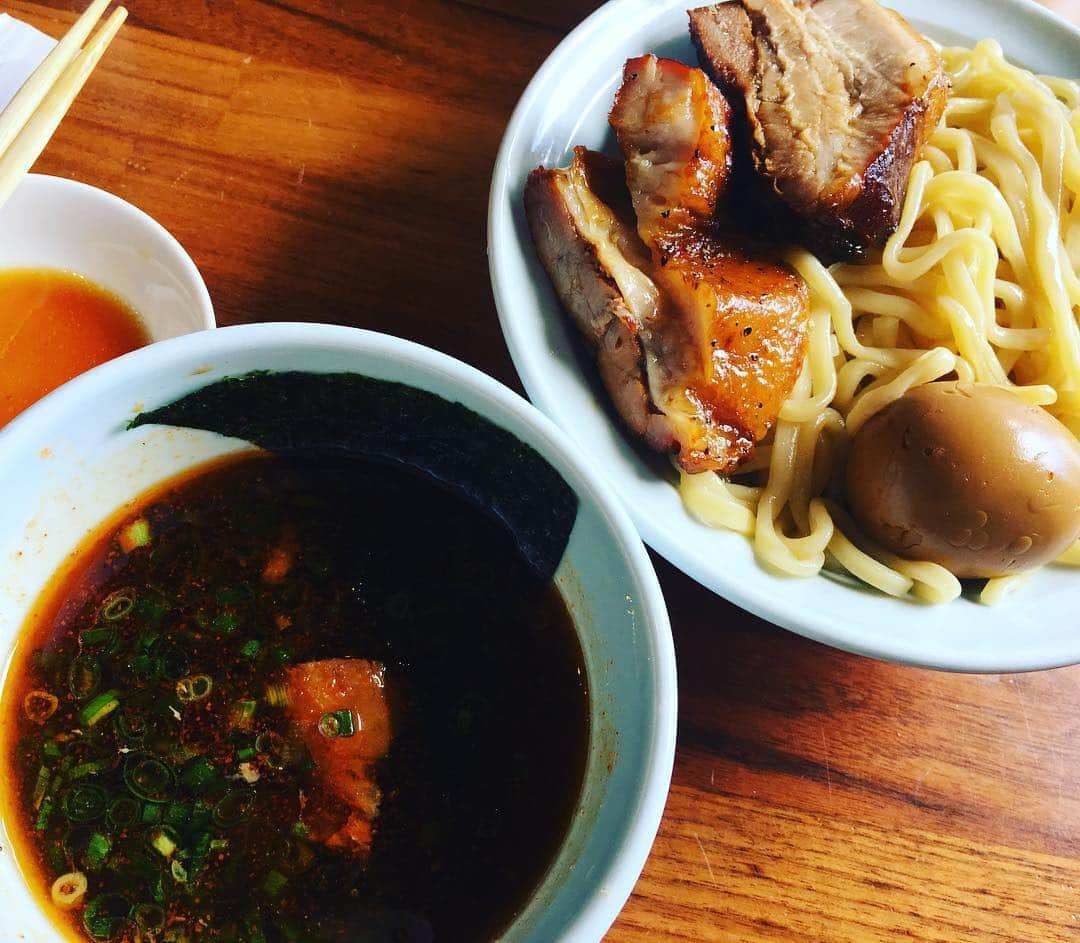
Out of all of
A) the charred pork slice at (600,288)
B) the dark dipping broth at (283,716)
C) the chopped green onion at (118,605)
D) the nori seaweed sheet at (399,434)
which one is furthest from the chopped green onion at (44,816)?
the charred pork slice at (600,288)

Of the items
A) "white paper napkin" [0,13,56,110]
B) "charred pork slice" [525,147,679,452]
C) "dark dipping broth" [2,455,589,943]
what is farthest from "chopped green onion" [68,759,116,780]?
"white paper napkin" [0,13,56,110]

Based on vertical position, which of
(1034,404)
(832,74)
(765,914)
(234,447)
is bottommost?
(765,914)

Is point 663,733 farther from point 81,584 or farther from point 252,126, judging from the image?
point 252,126

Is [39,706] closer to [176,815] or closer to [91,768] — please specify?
[91,768]

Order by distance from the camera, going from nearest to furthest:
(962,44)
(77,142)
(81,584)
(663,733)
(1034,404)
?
(663,733) → (81,584) → (1034,404) → (77,142) → (962,44)

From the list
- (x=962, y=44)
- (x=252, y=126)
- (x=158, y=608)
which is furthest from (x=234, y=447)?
(x=962, y=44)

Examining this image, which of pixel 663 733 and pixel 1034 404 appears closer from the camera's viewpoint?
pixel 663 733

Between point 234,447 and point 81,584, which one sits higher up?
point 234,447

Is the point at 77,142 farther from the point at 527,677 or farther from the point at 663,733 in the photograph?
the point at 663,733

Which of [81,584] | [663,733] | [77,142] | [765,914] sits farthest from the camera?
[77,142]
